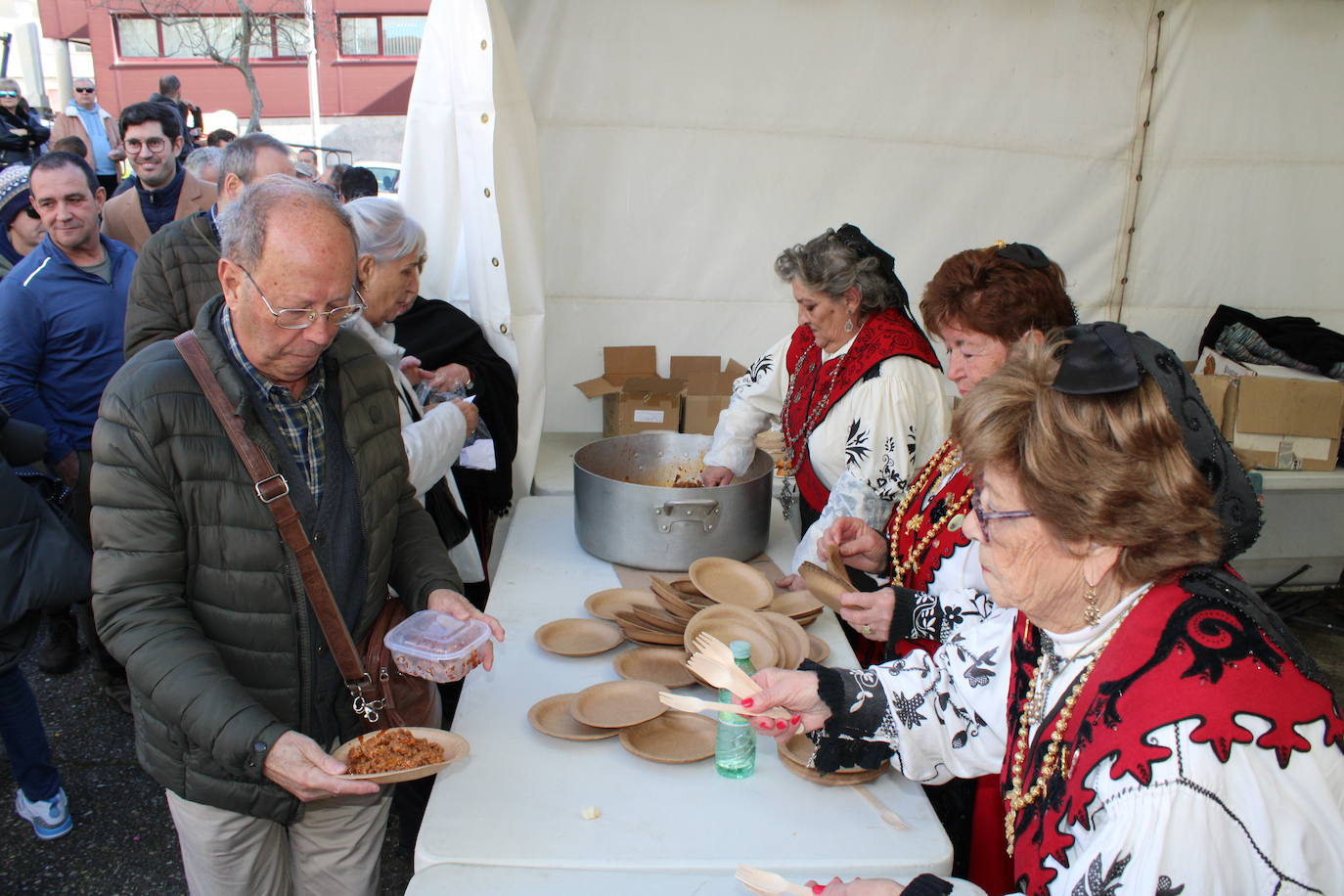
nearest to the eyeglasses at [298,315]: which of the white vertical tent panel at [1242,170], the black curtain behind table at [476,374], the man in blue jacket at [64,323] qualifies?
the black curtain behind table at [476,374]

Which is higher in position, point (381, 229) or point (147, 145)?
point (147, 145)

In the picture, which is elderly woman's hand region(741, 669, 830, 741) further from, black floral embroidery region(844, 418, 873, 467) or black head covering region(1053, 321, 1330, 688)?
black floral embroidery region(844, 418, 873, 467)

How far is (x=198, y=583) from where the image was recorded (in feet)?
5.07

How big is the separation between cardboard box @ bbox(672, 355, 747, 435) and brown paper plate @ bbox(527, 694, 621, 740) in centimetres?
211

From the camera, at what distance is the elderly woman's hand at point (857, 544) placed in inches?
87.6

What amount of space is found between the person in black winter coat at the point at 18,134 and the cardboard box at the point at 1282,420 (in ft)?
24.3

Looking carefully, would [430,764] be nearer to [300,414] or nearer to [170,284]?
[300,414]

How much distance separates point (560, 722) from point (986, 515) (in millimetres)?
941

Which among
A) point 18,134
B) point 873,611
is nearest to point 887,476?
point 873,611

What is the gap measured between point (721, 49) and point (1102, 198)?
6.27 feet

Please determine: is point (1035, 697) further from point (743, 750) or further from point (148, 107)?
point (148, 107)

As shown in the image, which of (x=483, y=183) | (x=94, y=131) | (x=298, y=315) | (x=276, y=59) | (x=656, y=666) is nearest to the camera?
(x=298, y=315)

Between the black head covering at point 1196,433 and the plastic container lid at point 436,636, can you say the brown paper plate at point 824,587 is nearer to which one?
the plastic container lid at point 436,636

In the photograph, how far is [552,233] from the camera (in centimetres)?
402
